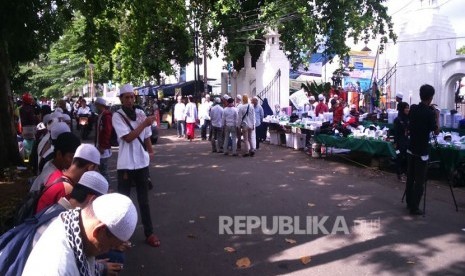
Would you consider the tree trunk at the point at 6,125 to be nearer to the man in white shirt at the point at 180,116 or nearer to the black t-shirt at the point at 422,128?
the man in white shirt at the point at 180,116

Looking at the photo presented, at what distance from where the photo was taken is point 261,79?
20969mm

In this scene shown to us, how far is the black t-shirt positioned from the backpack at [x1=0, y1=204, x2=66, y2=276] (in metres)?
6.18

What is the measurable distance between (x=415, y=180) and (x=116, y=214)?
612cm

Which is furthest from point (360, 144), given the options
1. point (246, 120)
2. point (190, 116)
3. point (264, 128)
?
point (190, 116)

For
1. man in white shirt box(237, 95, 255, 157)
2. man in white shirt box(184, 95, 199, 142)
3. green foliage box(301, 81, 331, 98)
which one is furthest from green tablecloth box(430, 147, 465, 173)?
green foliage box(301, 81, 331, 98)

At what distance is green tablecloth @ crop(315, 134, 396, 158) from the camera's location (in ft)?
35.2

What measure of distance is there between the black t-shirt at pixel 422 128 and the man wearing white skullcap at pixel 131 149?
4.19 metres

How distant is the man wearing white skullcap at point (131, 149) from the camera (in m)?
5.44

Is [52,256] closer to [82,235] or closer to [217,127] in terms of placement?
[82,235]

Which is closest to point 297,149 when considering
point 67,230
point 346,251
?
point 346,251

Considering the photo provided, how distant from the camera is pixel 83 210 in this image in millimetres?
1926

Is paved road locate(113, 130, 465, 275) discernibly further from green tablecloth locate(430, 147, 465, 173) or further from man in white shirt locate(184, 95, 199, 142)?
man in white shirt locate(184, 95, 199, 142)

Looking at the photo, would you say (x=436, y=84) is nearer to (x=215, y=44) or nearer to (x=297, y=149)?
(x=297, y=149)

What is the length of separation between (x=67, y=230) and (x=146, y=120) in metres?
3.56
